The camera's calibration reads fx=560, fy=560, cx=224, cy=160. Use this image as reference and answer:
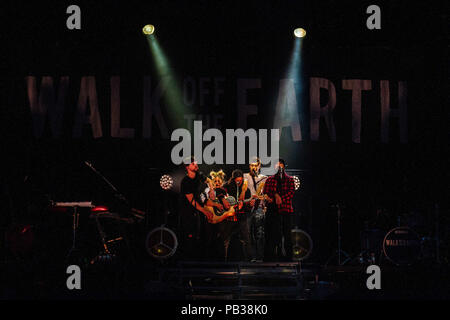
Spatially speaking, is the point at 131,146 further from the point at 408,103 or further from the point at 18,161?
the point at 408,103

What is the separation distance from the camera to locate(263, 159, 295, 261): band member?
9336mm

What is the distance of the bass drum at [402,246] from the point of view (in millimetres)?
9906

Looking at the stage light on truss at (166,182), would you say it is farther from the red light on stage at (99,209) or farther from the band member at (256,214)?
the red light on stage at (99,209)

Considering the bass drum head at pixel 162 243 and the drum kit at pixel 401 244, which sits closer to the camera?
the drum kit at pixel 401 244

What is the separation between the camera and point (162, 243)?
34.0 ft

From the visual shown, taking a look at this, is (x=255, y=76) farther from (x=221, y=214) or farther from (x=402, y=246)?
(x=402, y=246)

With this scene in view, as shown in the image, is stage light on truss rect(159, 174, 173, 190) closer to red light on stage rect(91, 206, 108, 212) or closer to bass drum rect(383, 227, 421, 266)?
red light on stage rect(91, 206, 108, 212)

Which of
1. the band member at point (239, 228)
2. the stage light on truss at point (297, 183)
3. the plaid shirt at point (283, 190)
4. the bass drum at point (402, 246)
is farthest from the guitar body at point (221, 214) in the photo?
the bass drum at point (402, 246)

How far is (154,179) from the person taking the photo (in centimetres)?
1161

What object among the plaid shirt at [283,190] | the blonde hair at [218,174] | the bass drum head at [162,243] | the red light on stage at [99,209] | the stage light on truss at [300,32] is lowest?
the bass drum head at [162,243]

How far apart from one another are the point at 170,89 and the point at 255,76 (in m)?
1.76

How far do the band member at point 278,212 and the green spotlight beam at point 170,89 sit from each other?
9.54ft

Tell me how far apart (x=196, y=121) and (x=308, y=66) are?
2575 mm

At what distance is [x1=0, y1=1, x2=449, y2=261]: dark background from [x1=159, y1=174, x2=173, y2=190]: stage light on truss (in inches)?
6.8
